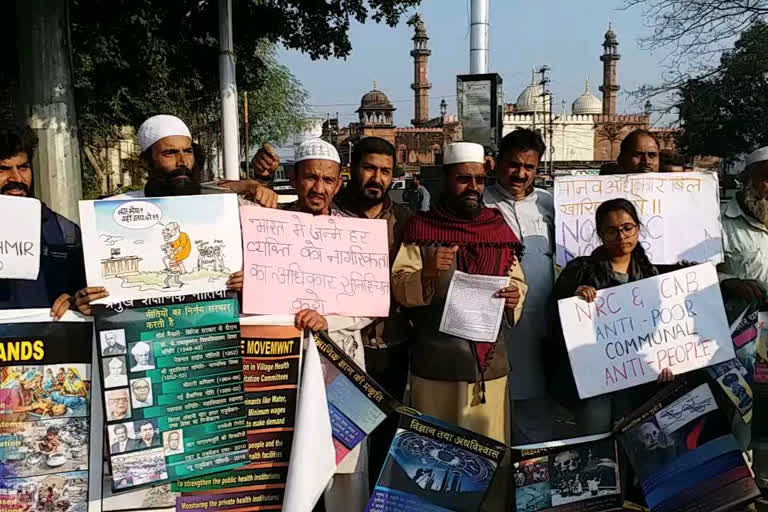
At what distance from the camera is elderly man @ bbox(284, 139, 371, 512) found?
3.28 metres

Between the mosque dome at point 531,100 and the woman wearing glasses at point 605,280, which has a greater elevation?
the mosque dome at point 531,100

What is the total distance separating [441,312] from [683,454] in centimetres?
135

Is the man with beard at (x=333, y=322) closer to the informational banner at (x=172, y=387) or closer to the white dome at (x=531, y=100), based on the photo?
the informational banner at (x=172, y=387)

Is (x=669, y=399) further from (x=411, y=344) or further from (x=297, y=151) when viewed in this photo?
(x=297, y=151)

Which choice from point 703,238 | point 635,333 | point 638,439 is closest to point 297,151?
point 635,333

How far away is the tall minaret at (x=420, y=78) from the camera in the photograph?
82312mm

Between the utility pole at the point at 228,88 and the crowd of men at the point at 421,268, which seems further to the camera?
the utility pole at the point at 228,88

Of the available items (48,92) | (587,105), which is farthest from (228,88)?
(587,105)

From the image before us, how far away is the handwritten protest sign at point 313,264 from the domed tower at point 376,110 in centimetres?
6828

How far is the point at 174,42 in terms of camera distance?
35.7 ft

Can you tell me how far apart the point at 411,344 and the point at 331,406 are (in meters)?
0.63

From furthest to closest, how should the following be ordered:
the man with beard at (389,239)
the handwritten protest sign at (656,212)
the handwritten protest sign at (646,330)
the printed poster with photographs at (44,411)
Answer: the handwritten protest sign at (656,212) → the man with beard at (389,239) → the handwritten protest sign at (646,330) → the printed poster with photographs at (44,411)

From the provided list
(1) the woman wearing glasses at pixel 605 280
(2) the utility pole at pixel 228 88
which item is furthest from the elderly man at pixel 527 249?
(2) the utility pole at pixel 228 88

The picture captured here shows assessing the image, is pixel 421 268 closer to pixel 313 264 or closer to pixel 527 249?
pixel 313 264
